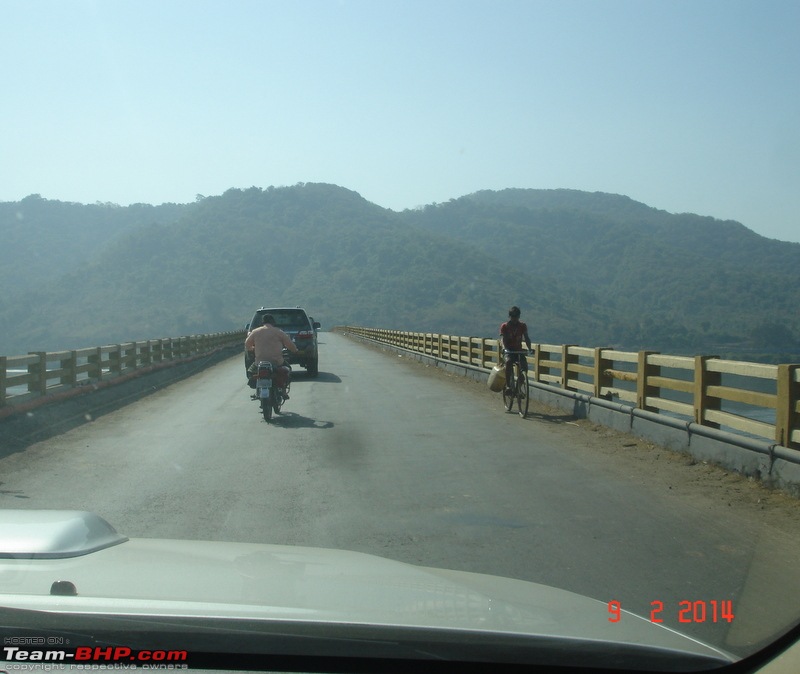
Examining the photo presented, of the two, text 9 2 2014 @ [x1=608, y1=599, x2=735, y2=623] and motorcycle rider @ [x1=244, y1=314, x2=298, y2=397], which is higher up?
motorcycle rider @ [x1=244, y1=314, x2=298, y2=397]

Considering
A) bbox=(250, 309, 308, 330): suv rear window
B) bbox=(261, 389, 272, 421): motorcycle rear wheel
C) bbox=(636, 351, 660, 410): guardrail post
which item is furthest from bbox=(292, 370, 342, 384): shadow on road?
bbox=(636, 351, 660, 410): guardrail post

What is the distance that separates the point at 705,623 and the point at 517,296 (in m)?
119

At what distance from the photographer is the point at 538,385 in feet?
53.9

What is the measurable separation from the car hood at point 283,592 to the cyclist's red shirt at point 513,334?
11430 mm

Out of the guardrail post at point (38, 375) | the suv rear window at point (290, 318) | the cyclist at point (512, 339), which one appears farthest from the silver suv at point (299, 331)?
the cyclist at point (512, 339)

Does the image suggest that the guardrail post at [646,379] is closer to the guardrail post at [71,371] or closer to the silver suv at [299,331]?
the guardrail post at [71,371]

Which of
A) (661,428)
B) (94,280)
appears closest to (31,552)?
(661,428)

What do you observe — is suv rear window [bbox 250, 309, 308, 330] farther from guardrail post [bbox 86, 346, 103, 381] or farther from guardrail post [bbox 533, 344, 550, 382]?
guardrail post [bbox 533, 344, 550, 382]

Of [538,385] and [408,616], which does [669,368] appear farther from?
[408,616]

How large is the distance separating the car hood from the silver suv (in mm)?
19123

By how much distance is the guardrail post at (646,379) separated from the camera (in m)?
11.4

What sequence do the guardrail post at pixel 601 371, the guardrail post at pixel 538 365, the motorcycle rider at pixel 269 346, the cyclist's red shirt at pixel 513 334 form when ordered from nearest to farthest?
the guardrail post at pixel 601 371, the motorcycle rider at pixel 269 346, the cyclist's red shirt at pixel 513 334, the guardrail post at pixel 538 365
